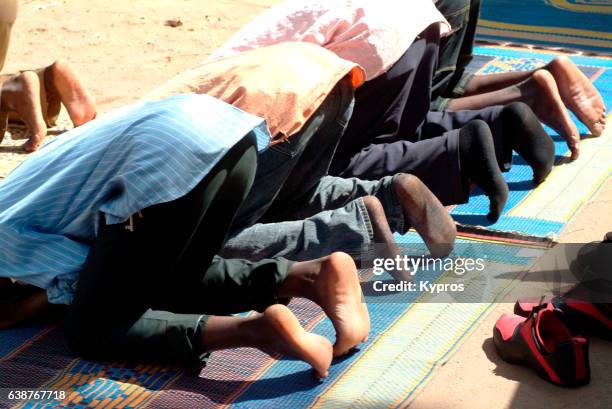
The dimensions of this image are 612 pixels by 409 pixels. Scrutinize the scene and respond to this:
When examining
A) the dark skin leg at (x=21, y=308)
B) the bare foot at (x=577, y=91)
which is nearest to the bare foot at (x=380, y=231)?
the dark skin leg at (x=21, y=308)

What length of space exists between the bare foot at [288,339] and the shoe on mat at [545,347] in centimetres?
45

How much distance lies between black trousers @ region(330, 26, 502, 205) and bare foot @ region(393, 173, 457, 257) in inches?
13.8

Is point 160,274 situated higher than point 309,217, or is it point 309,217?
point 160,274

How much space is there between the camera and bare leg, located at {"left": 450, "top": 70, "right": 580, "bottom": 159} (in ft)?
11.8

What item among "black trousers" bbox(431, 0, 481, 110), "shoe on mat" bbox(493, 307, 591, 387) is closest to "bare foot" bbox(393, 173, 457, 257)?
"shoe on mat" bbox(493, 307, 591, 387)

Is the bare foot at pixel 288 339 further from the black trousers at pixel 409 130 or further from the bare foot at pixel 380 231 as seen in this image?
the black trousers at pixel 409 130

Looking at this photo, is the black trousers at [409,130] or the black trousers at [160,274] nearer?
the black trousers at [160,274]

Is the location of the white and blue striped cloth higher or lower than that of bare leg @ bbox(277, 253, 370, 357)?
higher

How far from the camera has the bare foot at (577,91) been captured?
12.2 ft

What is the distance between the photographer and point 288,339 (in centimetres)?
219

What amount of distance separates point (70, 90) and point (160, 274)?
2.15m

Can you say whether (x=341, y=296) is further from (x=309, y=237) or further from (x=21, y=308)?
(x=21, y=308)
